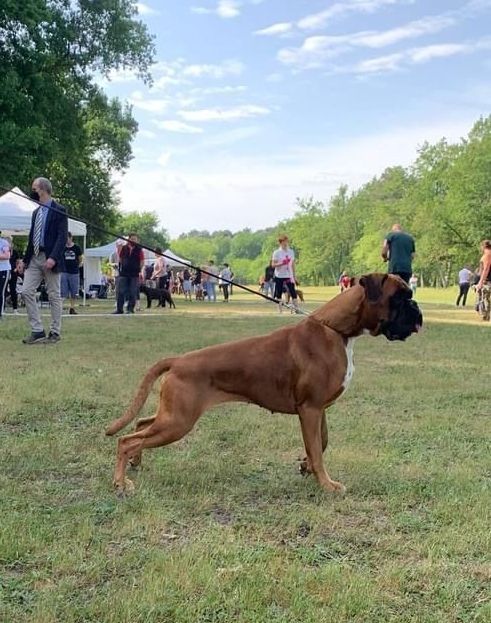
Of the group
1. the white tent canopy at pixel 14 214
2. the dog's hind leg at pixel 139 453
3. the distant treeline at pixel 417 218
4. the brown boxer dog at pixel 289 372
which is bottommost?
the dog's hind leg at pixel 139 453

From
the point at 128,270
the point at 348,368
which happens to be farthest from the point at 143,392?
the point at 128,270

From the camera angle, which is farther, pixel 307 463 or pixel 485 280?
pixel 485 280

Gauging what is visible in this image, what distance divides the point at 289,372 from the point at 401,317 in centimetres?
71

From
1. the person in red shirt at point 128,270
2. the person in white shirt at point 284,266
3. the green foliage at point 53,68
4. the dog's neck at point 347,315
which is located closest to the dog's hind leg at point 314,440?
the dog's neck at point 347,315

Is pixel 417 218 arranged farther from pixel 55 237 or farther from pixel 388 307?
pixel 388 307

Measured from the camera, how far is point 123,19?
84.2 feet

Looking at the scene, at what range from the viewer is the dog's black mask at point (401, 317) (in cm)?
358

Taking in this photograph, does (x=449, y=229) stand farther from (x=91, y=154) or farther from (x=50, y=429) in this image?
(x=50, y=429)

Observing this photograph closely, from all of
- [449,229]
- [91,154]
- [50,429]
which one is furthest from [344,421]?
[449,229]

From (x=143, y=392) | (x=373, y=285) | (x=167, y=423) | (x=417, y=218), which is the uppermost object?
(x=417, y=218)

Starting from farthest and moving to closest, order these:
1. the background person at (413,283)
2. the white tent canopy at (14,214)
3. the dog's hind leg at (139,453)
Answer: the white tent canopy at (14,214)
the background person at (413,283)
the dog's hind leg at (139,453)

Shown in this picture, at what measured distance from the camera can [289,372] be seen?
3537 millimetres

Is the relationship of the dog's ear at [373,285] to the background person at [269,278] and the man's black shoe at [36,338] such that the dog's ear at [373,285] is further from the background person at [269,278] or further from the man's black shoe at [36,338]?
the background person at [269,278]

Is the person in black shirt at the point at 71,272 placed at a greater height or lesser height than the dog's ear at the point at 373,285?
greater
